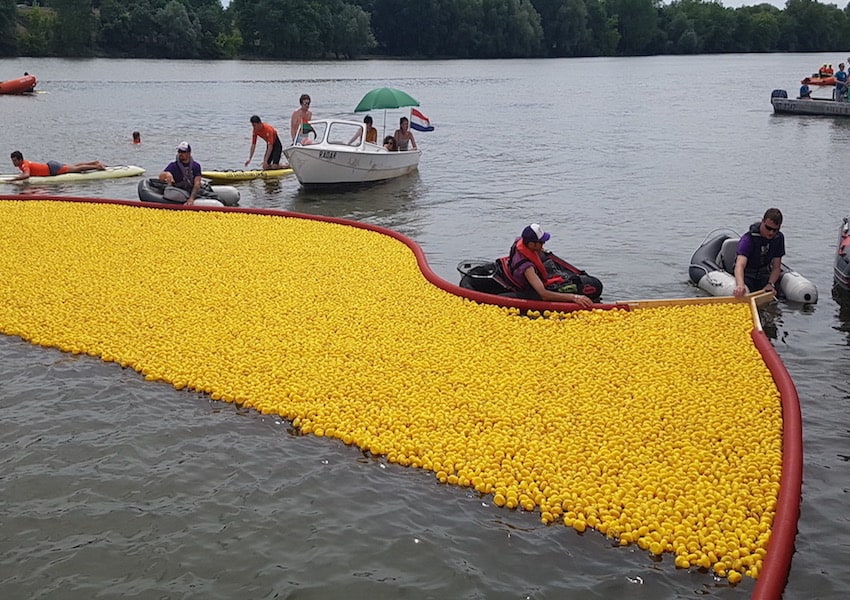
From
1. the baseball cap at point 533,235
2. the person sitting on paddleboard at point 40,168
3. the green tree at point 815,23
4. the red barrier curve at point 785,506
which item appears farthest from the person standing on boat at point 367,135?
the green tree at point 815,23

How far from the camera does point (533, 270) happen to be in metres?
10.7

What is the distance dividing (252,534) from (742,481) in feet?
12.3

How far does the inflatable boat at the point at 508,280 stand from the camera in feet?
36.4

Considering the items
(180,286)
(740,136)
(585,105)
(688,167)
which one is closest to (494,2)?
(585,105)

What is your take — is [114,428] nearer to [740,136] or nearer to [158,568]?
[158,568]

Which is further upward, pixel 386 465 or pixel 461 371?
pixel 461 371

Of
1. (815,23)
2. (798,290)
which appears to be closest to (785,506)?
(798,290)

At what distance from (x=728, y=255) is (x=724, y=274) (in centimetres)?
86

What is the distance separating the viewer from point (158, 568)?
19.3ft

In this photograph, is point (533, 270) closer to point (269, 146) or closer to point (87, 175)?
point (269, 146)

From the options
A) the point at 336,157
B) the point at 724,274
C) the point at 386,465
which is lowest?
the point at 386,465

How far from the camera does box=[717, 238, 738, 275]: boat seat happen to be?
12.8 meters

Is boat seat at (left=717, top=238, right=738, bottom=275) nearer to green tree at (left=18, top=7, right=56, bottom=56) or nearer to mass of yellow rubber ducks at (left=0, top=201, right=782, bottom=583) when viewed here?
mass of yellow rubber ducks at (left=0, top=201, right=782, bottom=583)

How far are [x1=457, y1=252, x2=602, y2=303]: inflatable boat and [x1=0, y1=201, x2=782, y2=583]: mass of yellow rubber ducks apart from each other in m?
0.58
